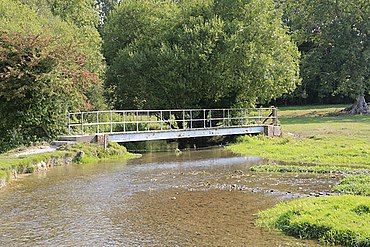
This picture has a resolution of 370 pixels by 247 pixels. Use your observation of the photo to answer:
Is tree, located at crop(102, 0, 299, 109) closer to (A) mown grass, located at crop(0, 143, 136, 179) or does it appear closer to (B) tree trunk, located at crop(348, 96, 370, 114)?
(A) mown grass, located at crop(0, 143, 136, 179)

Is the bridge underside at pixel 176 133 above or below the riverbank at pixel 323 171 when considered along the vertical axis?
above

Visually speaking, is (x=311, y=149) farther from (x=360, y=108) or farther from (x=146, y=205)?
(x=360, y=108)

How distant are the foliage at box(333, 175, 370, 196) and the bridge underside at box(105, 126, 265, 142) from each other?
1367 centimetres

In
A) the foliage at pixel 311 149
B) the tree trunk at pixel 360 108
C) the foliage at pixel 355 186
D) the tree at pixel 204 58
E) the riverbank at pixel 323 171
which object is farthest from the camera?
the tree trunk at pixel 360 108

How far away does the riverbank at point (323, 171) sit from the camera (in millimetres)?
9969

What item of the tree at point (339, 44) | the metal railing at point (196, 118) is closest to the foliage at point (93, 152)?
the metal railing at point (196, 118)

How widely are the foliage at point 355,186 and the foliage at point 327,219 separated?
195cm

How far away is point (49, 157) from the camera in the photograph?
70.3 feet

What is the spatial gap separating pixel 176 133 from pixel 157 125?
595 centimetres

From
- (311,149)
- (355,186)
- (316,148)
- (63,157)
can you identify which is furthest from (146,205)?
(316,148)

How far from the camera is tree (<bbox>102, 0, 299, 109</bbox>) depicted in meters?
32.7

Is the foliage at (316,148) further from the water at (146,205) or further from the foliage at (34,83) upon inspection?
the foliage at (34,83)

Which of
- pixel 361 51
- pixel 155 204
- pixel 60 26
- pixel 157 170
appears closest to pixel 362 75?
pixel 361 51

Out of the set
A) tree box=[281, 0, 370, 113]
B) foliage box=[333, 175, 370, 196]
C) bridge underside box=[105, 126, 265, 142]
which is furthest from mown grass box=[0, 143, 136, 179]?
tree box=[281, 0, 370, 113]
